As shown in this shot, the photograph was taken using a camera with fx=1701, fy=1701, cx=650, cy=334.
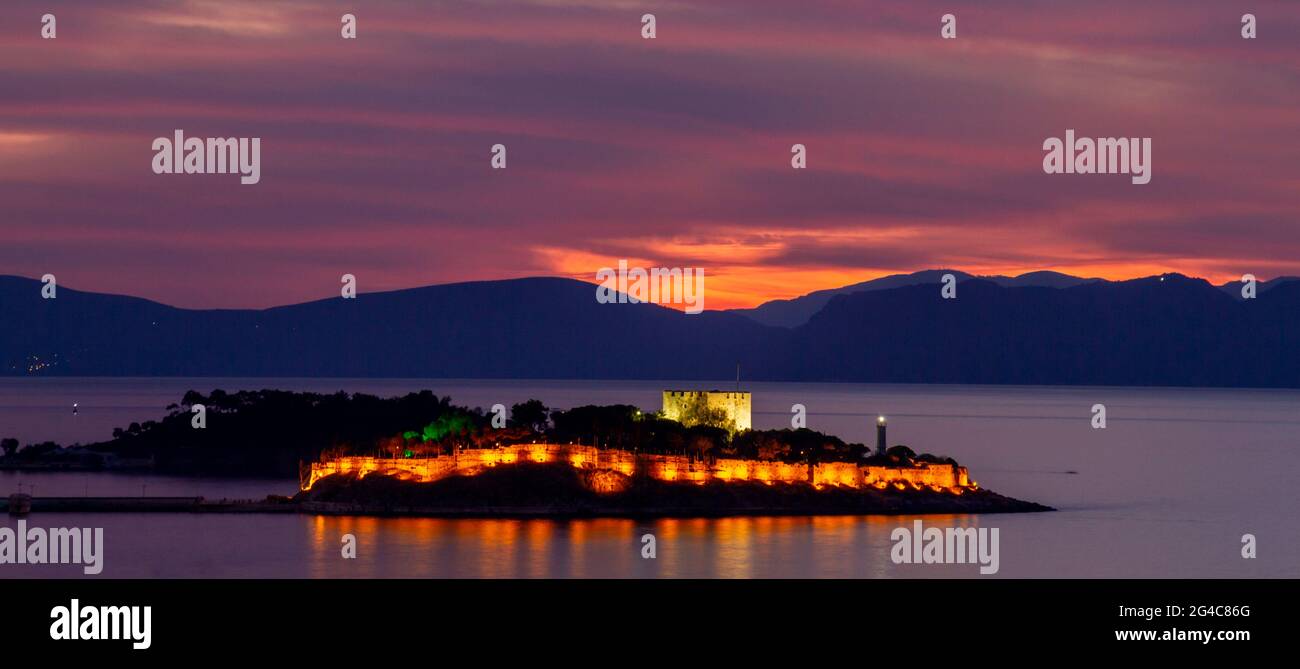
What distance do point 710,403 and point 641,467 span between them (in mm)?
12986

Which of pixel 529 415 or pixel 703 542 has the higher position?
pixel 529 415

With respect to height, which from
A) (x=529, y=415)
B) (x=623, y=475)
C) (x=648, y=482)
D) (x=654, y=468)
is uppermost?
(x=529, y=415)

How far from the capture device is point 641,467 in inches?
3514

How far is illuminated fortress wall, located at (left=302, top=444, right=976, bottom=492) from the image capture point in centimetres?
8862

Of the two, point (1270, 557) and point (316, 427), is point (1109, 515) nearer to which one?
point (1270, 557)

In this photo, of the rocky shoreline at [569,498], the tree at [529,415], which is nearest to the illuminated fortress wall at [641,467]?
the rocky shoreline at [569,498]

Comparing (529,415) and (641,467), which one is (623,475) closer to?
(641,467)

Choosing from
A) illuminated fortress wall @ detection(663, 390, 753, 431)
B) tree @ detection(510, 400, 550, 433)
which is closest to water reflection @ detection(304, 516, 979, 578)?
illuminated fortress wall @ detection(663, 390, 753, 431)

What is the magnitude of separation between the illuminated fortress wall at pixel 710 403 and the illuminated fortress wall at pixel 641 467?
10.3 meters

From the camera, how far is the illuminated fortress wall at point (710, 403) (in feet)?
332

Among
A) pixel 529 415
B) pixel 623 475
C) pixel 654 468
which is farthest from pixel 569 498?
pixel 529 415

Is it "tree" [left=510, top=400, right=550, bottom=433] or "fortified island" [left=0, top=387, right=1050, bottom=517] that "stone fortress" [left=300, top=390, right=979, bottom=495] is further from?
"tree" [left=510, top=400, right=550, bottom=433]

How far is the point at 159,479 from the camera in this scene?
424ft
